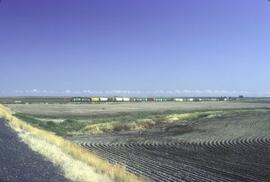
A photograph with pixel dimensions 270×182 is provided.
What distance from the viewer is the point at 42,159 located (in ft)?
70.8

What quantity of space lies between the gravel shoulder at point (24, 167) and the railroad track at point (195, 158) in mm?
7632

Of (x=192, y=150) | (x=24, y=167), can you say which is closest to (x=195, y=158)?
(x=192, y=150)

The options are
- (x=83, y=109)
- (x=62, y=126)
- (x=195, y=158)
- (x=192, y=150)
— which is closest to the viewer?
(x=195, y=158)

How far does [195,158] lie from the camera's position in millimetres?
36406

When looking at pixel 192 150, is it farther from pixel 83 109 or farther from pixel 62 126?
pixel 83 109

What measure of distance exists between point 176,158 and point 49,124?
36169mm

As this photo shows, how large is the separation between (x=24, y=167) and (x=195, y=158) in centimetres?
1981

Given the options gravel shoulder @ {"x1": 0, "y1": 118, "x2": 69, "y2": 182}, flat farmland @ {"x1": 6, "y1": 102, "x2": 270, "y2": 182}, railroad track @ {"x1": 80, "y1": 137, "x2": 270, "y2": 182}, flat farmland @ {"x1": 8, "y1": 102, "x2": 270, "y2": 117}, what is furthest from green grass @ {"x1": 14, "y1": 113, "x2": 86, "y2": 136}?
gravel shoulder @ {"x1": 0, "y1": 118, "x2": 69, "y2": 182}

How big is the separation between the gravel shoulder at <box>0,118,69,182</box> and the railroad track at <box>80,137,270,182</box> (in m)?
7.63

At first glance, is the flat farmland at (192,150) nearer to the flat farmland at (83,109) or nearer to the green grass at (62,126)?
the green grass at (62,126)

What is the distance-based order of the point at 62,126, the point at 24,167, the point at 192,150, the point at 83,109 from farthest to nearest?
the point at 83,109, the point at 62,126, the point at 192,150, the point at 24,167

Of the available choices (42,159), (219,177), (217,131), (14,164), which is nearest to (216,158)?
(219,177)

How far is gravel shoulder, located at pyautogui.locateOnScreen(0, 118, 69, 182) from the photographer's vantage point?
1644 cm

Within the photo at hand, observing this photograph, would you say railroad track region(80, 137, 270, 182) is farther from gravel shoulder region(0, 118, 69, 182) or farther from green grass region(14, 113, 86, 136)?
green grass region(14, 113, 86, 136)
